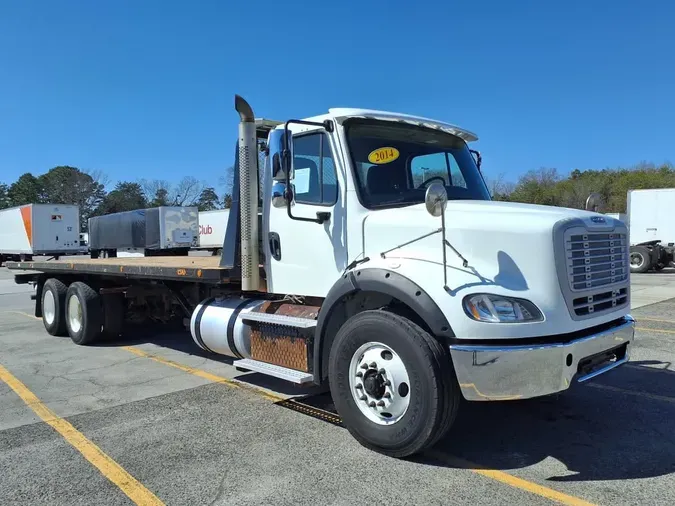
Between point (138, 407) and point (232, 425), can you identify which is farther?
point (138, 407)

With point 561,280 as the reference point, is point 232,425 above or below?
below

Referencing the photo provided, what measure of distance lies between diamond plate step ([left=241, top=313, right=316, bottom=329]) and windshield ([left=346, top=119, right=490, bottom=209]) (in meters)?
1.13

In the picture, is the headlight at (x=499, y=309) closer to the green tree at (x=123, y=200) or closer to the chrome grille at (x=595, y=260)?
the chrome grille at (x=595, y=260)

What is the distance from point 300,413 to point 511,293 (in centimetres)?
239

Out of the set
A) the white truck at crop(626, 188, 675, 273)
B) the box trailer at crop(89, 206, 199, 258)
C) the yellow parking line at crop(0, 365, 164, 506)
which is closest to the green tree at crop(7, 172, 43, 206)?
the box trailer at crop(89, 206, 199, 258)

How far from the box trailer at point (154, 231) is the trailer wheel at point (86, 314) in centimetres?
1966

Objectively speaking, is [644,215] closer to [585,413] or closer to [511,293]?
[585,413]

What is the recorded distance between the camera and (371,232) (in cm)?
449

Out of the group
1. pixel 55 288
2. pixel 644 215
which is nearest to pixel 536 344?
pixel 55 288

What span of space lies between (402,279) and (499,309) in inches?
27.4

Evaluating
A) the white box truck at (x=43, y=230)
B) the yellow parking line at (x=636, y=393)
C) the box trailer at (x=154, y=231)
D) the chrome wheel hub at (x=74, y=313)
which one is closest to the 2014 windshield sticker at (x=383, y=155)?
the yellow parking line at (x=636, y=393)

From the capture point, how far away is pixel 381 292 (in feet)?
13.4

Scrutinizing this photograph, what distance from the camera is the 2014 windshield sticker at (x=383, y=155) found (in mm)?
4824

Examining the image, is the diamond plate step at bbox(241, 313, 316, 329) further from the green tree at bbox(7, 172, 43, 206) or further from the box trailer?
the green tree at bbox(7, 172, 43, 206)
